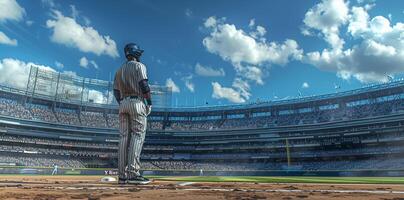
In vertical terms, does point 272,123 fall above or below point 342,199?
above

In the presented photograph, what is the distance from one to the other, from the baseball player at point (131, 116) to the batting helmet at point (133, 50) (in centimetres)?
51

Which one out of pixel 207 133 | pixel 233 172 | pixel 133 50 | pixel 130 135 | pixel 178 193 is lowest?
pixel 233 172

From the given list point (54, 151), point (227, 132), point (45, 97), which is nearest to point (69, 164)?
point (54, 151)

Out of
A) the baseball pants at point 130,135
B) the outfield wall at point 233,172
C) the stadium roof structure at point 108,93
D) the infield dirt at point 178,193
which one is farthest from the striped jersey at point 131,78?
the stadium roof structure at point 108,93

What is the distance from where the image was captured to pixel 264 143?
77812mm

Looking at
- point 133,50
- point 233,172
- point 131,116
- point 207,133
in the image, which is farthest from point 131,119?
point 207,133

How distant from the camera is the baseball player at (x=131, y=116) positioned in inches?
511

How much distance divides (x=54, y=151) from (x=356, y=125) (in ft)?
232

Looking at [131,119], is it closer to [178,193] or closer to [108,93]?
[178,193]

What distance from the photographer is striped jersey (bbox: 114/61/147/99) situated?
1360 centimetres

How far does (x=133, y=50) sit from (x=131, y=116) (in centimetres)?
330

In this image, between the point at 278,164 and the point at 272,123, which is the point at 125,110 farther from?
the point at 272,123

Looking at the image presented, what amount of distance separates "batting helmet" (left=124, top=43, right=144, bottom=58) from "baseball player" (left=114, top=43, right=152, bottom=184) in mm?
506

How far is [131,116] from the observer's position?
13.3 meters
